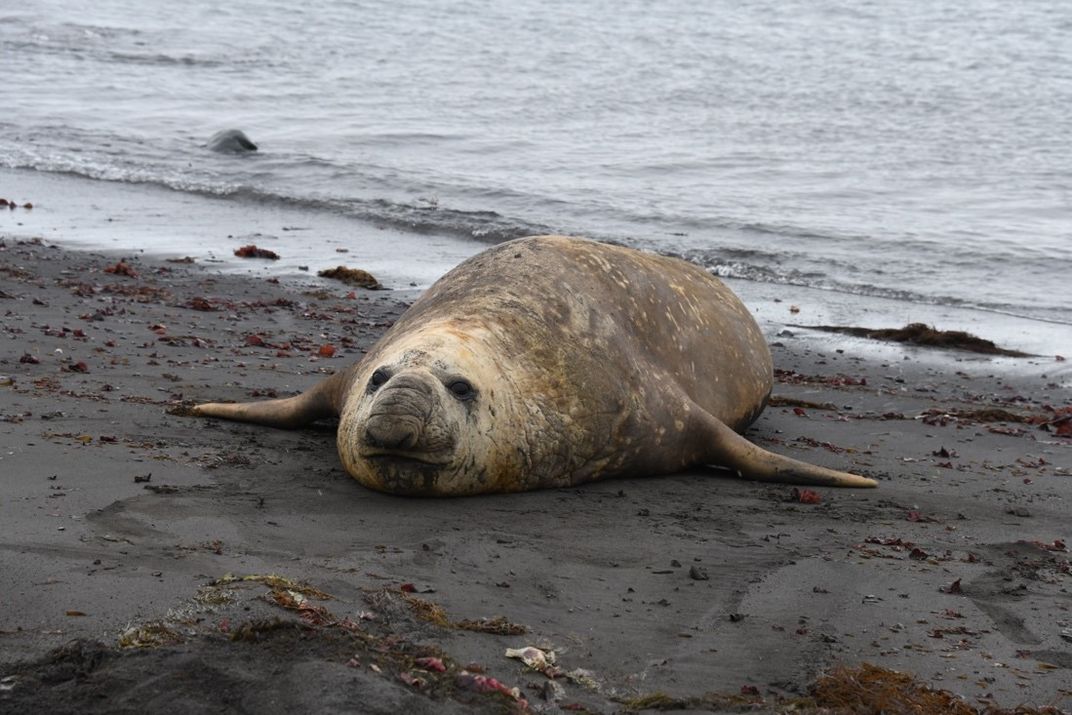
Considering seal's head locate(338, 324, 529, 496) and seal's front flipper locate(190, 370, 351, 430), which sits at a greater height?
seal's head locate(338, 324, 529, 496)

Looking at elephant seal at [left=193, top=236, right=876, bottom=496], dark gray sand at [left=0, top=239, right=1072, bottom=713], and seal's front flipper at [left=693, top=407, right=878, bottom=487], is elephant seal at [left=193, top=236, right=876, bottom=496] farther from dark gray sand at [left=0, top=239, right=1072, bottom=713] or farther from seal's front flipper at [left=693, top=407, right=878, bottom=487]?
dark gray sand at [left=0, top=239, right=1072, bottom=713]

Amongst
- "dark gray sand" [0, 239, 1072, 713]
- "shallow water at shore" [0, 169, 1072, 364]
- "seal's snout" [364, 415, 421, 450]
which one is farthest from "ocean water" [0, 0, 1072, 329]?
"seal's snout" [364, 415, 421, 450]

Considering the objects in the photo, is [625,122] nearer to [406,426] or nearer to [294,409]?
[294,409]

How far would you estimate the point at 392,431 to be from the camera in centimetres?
535

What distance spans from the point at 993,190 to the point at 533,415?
15.0 meters

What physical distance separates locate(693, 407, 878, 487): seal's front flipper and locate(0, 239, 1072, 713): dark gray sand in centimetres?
11

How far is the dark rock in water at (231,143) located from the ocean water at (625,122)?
0.47 metres

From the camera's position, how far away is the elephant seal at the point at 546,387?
5562 millimetres

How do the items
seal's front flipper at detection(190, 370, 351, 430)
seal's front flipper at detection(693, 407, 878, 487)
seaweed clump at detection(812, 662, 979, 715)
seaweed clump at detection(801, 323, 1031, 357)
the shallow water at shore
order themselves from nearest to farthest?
seaweed clump at detection(812, 662, 979, 715) → seal's front flipper at detection(693, 407, 878, 487) → seal's front flipper at detection(190, 370, 351, 430) → seaweed clump at detection(801, 323, 1031, 357) → the shallow water at shore

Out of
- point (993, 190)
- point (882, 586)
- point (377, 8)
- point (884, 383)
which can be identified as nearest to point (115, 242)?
point (884, 383)

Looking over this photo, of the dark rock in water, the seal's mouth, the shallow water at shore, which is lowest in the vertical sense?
the shallow water at shore

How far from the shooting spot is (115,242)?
13008mm

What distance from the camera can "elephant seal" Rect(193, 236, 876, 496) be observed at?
556cm

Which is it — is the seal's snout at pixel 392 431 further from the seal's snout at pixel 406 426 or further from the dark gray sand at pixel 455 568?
the dark gray sand at pixel 455 568
